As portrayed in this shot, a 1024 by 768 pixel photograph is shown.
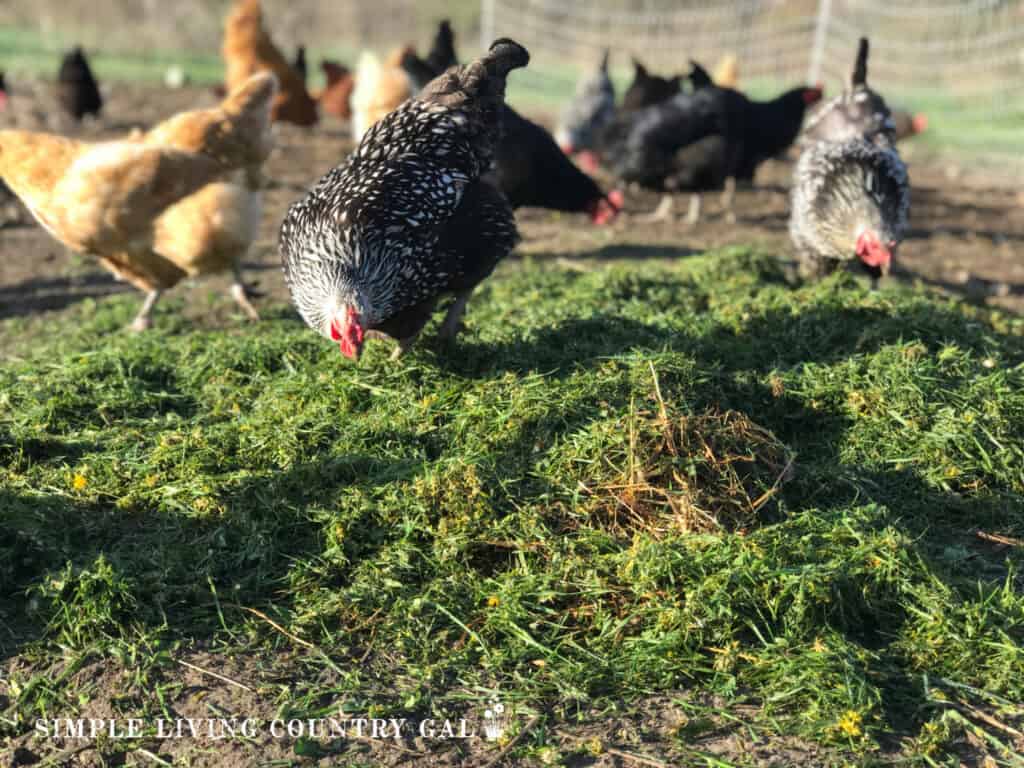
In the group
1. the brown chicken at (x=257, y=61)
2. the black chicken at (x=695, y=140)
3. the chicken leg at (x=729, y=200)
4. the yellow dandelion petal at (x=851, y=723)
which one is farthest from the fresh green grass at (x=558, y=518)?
the brown chicken at (x=257, y=61)

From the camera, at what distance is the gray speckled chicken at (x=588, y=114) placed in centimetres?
945

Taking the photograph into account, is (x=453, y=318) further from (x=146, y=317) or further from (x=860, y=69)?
(x=860, y=69)

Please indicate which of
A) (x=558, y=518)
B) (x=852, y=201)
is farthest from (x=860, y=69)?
(x=558, y=518)

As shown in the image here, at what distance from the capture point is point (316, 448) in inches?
125

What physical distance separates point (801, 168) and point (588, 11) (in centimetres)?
1126

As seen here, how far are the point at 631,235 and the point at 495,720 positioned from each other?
5.36m

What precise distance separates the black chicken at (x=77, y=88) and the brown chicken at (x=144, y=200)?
16.7ft

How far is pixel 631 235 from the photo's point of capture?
713 cm

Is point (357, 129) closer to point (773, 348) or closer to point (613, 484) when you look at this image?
point (773, 348)

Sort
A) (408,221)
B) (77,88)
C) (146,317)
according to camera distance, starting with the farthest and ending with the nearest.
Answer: (77,88)
(146,317)
(408,221)

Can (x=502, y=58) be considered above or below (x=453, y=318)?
above

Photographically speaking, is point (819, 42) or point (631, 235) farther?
point (819, 42)

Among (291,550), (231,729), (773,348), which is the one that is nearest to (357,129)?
(773,348)

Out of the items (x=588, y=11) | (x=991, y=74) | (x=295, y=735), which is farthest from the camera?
(x=588, y=11)
